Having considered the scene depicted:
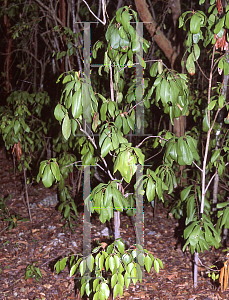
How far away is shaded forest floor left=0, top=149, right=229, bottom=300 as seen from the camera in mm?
2316

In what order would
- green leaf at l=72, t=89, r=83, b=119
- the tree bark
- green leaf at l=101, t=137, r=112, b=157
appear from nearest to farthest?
green leaf at l=72, t=89, r=83, b=119
green leaf at l=101, t=137, r=112, b=157
the tree bark

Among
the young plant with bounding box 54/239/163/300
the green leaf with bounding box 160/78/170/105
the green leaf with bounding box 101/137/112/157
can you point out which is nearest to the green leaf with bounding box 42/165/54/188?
the green leaf with bounding box 101/137/112/157

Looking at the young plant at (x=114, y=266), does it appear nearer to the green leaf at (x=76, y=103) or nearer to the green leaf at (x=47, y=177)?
the green leaf at (x=47, y=177)

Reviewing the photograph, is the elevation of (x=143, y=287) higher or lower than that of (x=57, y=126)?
lower

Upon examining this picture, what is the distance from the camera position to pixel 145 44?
1.80 m

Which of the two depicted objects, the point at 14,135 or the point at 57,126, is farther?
the point at 57,126

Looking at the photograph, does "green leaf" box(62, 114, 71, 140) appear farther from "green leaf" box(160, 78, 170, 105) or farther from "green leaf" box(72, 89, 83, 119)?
"green leaf" box(160, 78, 170, 105)

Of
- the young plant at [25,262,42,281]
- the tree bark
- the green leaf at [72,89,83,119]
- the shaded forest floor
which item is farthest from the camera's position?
the tree bark

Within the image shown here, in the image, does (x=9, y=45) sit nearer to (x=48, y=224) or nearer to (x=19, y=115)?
(x=19, y=115)

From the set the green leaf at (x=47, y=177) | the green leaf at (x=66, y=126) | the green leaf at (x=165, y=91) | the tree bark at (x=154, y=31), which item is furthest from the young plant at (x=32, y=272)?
the tree bark at (x=154, y=31)

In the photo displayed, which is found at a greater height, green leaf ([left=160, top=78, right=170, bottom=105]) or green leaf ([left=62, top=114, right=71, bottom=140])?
green leaf ([left=160, top=78, right=170, bottom=105])

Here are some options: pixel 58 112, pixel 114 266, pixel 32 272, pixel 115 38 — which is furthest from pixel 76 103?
pixel 32 272

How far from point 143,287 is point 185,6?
3.81 metres

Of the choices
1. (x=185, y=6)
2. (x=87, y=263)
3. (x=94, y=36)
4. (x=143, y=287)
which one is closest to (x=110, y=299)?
(x=143, y=287)
